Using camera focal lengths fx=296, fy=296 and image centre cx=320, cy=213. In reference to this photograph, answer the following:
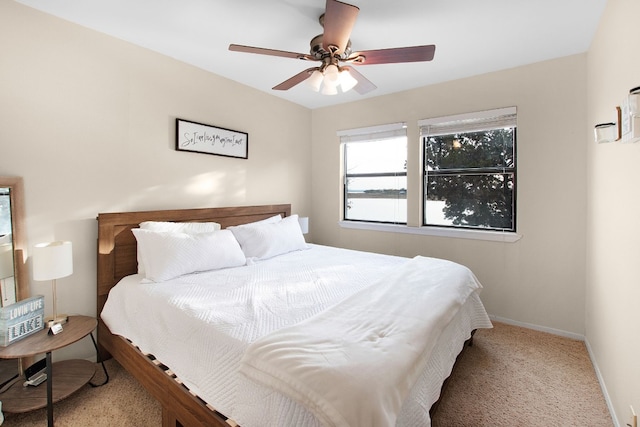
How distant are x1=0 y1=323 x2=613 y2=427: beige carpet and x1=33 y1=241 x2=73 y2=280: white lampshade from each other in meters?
0.82

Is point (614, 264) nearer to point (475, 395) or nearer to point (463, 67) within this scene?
point (475, 395)

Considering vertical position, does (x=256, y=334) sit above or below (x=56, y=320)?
above

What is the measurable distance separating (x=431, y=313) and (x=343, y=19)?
1.64 m

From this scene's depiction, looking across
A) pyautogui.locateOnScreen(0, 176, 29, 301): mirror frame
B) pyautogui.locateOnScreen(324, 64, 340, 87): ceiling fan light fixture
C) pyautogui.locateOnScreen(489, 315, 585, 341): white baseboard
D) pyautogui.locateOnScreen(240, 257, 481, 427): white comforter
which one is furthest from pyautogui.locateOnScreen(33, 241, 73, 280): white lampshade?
pyautogui.locateOnScreen(489, 315, 585, 341): white baseboard

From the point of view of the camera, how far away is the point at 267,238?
2.91m

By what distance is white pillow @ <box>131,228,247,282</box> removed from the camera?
214 cm

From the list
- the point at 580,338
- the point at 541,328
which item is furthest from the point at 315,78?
the point at 580,338

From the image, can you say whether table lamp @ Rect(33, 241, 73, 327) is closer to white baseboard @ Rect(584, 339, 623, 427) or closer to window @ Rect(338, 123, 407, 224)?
window @ Rect(338, 123, 407, 224)

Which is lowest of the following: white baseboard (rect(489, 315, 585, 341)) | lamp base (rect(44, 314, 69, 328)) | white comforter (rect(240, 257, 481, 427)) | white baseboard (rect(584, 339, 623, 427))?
white baseboard (rect(584, 339, 623, 427))

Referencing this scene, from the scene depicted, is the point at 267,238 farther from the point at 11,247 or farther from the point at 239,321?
the point at 11,247

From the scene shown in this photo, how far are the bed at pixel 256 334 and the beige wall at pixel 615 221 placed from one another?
735 millimetres

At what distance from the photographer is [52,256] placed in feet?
6.01

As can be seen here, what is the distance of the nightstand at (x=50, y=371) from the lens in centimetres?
164

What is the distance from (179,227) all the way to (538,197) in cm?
330
